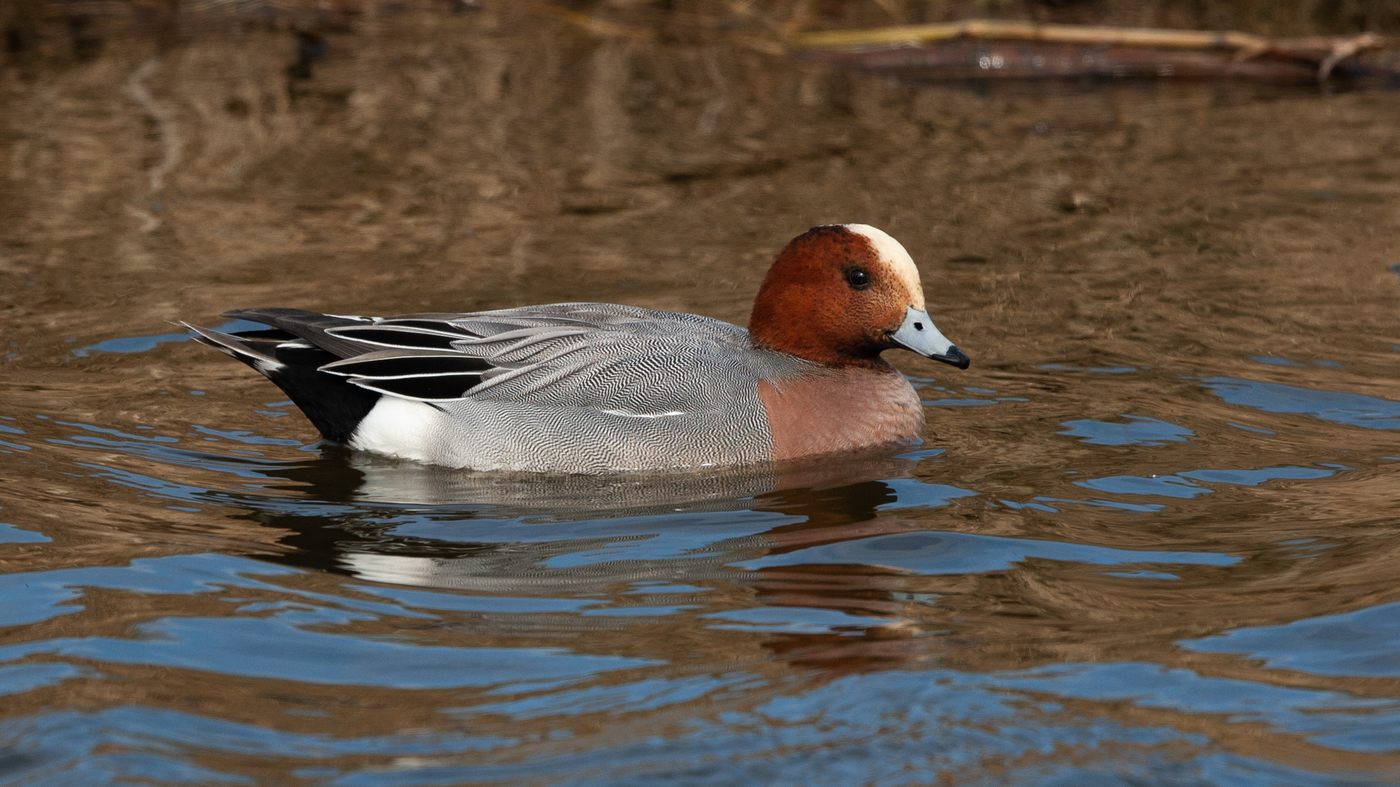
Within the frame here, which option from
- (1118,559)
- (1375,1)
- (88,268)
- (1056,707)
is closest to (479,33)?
(88,268)

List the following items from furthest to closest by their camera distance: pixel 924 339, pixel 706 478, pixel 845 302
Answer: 1. pixel 845 302
2. pixel 924 339
3. pixel 706 478

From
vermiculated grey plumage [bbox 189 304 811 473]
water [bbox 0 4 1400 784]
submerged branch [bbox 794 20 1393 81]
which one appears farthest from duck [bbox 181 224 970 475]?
submerged branch [bbox 794 20 1393 81]

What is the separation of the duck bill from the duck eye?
171 millimetres

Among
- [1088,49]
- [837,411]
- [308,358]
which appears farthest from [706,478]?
[1088,49]

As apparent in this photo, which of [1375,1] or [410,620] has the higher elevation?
[1375,1]

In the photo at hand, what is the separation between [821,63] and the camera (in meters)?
11.9

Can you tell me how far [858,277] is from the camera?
5984 millimetres

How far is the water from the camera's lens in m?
3.79

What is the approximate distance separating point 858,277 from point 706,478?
2.85 feet

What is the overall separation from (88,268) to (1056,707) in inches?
212

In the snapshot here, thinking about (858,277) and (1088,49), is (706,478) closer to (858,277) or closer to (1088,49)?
(858,277)

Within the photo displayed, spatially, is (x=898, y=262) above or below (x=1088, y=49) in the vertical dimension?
below

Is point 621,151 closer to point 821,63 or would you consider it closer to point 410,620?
point 821,63

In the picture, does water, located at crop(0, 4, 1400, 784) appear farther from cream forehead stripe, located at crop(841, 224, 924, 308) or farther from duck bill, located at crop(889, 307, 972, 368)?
cream forehead stripe, located at crop(841, 224, 924, 308)
